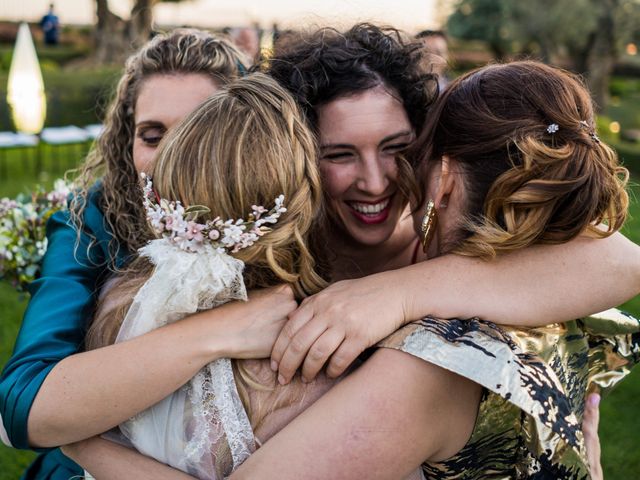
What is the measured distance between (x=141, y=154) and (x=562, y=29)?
28.8m

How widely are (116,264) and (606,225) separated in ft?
5.78

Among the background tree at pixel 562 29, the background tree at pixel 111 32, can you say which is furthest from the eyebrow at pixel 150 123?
the background tree at pixel 111 32

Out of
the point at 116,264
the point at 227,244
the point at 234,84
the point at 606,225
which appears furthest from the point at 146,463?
the point at 606,225

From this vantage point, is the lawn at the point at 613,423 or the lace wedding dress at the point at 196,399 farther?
the lawn at the point at 613,423

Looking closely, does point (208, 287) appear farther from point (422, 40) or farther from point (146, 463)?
point (422, 40)

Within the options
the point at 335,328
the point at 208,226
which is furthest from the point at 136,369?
the point at 335,328

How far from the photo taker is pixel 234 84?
7.04 feet

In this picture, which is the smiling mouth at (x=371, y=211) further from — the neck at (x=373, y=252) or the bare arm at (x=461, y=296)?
the bare arm at (x=461, y=296)

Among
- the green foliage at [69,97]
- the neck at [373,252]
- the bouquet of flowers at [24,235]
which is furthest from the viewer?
the green foliage at [69,97]

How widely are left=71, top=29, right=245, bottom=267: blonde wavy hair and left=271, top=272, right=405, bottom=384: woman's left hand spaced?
3.13 ft

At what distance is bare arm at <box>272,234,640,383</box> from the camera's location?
6.35 feet

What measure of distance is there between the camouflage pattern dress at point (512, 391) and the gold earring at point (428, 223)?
450mm

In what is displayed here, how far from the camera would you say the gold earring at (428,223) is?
7.65ft

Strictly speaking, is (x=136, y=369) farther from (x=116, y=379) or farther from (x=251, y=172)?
(x=251, y=172)
